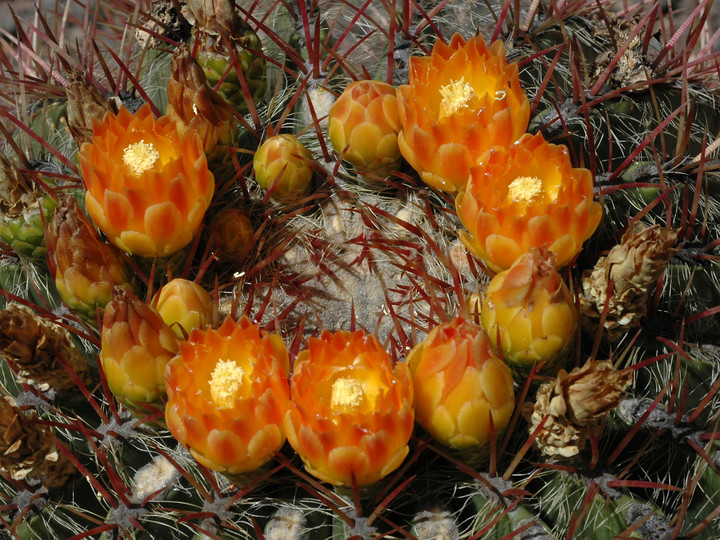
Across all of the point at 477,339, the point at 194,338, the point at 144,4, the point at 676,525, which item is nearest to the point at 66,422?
the point at 194,338

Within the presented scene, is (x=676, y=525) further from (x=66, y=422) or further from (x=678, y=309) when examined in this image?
(x=66, y=422)

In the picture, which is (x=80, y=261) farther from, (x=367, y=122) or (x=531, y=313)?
(x=531, y=313)

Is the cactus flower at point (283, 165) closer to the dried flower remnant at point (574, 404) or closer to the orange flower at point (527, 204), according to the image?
the orange flower at point (527, 204)

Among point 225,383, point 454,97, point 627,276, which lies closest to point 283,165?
point 454,97

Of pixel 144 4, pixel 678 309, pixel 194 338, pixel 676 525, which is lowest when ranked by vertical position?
pixel 676 525

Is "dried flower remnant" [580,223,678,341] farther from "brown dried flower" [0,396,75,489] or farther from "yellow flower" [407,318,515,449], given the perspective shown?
"brown dried flower" [0,396,75,489]
